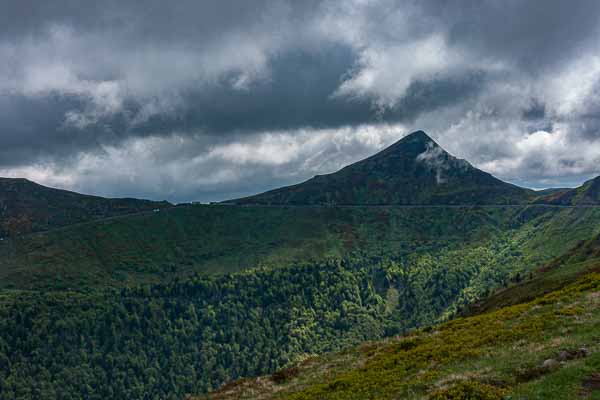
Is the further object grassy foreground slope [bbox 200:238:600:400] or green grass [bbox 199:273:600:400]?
green grass [bbox 199:273:600:400]

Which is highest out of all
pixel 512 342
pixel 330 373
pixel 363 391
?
pixel 512 342

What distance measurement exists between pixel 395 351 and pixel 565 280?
52673mm

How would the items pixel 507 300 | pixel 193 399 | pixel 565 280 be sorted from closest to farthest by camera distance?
pixel 193 399 → pixel 565 280 → pixel 507 300

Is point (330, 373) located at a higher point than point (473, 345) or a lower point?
lower

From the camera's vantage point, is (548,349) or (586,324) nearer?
(548,349)

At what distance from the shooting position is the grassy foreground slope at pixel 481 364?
81.8 feet

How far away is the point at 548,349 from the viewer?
103 feet

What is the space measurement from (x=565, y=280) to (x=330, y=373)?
57964 mm

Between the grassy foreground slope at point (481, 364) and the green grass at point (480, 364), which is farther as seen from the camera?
the green grass at point (480, 364)

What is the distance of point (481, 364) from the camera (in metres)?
32.1

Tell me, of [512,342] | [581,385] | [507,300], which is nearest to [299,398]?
[512,342]

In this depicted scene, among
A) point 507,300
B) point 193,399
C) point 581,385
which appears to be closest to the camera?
point 581,385

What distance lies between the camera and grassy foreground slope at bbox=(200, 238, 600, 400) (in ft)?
81.8

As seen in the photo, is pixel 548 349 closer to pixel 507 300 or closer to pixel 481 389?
pixel 481 389
